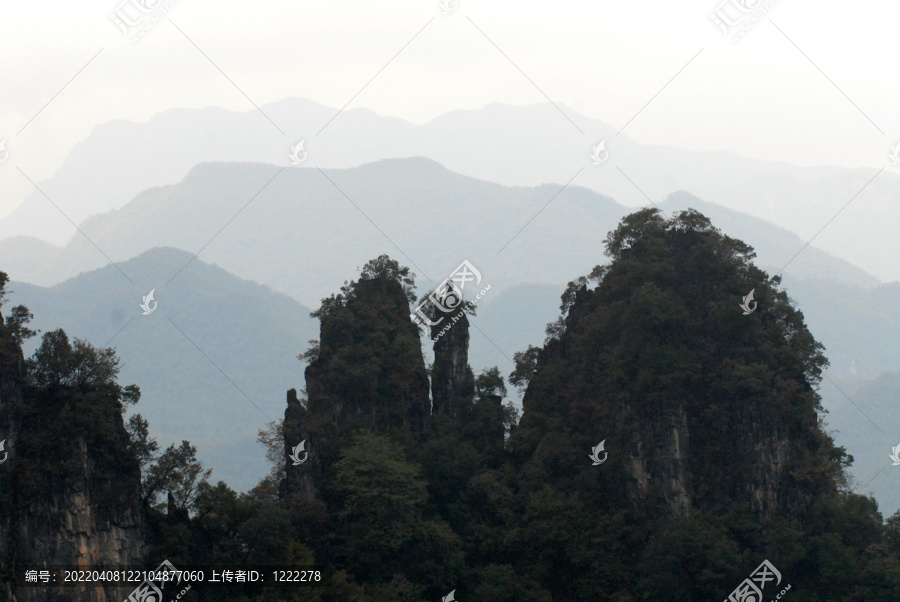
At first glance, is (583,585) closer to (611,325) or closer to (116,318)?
(611,325)

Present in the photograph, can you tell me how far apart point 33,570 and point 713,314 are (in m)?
33.3

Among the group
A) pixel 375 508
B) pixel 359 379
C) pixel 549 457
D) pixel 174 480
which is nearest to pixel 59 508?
pixel 174 480

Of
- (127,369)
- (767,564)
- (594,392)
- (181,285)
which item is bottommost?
(767,564)

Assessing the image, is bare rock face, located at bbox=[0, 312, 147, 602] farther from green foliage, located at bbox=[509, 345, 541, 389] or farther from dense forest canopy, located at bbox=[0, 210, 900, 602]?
green foliage, located at bbox=[509, 345, 541, 389]

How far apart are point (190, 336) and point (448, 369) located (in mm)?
113015

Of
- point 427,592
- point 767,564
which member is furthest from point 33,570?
point 767,564

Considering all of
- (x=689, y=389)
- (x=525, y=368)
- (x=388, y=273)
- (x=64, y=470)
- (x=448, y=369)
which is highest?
(x=388, y=273)

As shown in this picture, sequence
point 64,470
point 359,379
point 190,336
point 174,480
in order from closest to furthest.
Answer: point 64,470
point 174,480
point 359,379
point 190,336

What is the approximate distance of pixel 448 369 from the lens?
61.7m

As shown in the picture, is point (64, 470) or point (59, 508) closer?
point (59, 508)

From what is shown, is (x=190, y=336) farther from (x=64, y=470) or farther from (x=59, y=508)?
(x=59, y=508)

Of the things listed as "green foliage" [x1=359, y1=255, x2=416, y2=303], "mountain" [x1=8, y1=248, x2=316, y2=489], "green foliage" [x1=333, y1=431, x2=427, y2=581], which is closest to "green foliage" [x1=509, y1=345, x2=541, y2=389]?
"green foliage" [x1=359, y1=255, x2=416, y2=303]

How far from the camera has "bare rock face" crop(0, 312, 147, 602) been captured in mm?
48469

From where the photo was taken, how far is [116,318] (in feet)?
551
